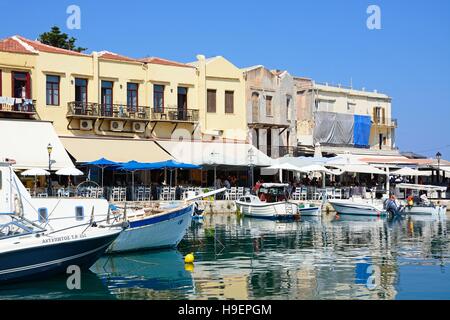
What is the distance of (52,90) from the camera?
141ft

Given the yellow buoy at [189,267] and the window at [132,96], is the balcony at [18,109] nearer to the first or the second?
the window at [132,96]

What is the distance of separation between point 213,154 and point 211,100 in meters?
5.55

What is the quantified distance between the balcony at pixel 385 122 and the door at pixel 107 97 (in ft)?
89.2

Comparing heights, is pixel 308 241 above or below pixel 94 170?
below

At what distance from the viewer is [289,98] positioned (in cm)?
5503

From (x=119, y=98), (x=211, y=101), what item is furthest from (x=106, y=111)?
(x=211, y=101)

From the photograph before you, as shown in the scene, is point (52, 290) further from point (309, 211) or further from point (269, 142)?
point (269, 142)

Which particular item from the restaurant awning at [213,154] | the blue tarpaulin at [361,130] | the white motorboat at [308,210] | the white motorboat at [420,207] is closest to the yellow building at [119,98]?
the restaurant awning at [213,154]

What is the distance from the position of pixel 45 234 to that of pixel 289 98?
1503 inches

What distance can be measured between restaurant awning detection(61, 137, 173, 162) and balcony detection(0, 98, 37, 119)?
239 cm

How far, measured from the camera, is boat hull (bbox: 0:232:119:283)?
17922mm

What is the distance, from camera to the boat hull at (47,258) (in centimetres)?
1792
